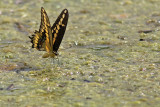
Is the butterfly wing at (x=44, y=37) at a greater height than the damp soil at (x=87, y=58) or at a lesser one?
greater

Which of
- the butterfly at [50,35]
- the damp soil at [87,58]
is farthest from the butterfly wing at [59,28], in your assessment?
the damp soil at [87,58]

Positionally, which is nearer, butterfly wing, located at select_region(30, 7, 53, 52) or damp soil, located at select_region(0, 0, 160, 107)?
damp soil, located at select_region(0, 0, 160, 107)

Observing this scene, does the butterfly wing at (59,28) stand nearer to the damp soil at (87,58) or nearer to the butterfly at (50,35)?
the butterfly at (50,35)

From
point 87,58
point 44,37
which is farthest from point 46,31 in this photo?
point 87,58

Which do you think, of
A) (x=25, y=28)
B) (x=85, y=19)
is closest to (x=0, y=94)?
(x=25, y=28)

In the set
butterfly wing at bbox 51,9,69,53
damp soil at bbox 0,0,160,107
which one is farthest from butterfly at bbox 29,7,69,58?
damp soil at bbox 0,0,160,107

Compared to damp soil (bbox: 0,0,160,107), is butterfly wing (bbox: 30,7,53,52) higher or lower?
higher

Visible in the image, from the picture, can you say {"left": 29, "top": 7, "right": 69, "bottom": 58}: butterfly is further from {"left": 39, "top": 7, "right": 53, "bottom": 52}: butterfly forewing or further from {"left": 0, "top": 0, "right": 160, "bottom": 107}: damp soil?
{"left": 0, "top": 0, "right": 160, "bottom": 107}: damp soil
